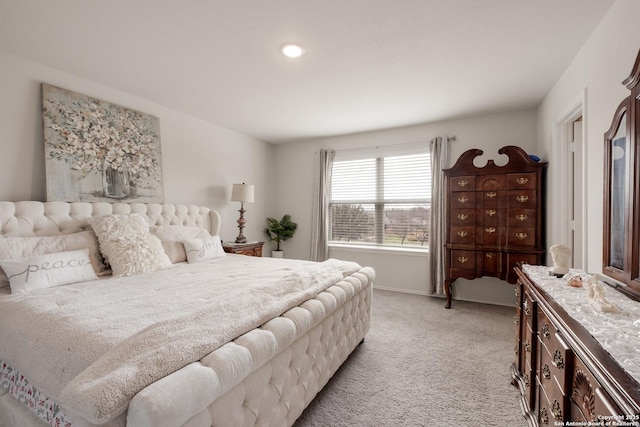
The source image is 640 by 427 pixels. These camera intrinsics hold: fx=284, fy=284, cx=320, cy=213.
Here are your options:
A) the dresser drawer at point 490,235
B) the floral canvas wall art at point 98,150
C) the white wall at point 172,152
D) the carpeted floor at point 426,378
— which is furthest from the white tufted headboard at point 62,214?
the dresser drawer at point 490,235

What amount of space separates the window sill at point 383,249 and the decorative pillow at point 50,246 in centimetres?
330

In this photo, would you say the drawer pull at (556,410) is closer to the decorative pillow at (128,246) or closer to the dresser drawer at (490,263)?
the dresser drawer at (490,263)

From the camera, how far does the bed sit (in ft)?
2.95

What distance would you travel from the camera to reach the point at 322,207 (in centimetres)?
491

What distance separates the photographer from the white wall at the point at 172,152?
236 cm

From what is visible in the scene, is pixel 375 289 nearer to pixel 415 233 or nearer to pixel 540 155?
pixel 415 233

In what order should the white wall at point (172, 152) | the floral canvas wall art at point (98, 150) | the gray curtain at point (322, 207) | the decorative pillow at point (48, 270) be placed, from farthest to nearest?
the gray curtain at point (322, 207) < the floral canvas wall art at point (98, 150) < the white wall at point (172, 152) < the decorative pillow at point (48, 270)

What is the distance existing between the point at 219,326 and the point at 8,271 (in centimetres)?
165

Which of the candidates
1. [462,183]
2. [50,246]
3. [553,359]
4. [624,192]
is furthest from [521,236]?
[50,246]

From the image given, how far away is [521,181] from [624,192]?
1.91 m

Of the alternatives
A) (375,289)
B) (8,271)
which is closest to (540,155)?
(375,289)

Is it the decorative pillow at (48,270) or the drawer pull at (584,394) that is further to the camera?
the decorative pillow at (48,270)

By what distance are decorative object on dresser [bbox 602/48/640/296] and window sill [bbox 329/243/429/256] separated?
2623 millimetres

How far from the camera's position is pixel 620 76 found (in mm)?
1661
